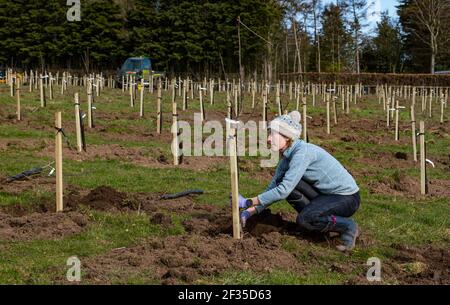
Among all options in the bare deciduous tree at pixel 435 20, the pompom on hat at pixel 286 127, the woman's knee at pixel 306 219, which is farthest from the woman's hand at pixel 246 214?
the bare deciduous tree at pixel 435 20

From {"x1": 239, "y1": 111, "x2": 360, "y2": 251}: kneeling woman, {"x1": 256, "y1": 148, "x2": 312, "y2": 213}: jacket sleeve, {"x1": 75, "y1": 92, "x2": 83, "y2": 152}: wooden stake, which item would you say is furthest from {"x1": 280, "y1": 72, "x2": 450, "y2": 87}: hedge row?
{"x1": 256, "y1": 148, "x2": 312, "y2": 213}: jacket sleeve

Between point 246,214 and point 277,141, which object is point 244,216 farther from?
point 277,141

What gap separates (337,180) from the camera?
693 cm

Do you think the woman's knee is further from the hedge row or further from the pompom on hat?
the hedge row

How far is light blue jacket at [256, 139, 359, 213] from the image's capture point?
6.70 metres

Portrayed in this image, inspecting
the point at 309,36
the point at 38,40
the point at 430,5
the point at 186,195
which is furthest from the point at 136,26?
the point at 186,195

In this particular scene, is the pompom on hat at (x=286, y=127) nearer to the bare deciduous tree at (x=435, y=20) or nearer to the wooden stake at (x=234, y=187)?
the wooden stake at (x=234, y=187)

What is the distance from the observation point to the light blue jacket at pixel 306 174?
22.0 ft

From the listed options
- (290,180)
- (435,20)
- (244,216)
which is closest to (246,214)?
(244,216)

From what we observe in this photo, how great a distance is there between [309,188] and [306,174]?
209mm

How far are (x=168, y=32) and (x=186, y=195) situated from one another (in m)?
46.6

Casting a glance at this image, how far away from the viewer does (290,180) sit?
6.69m
